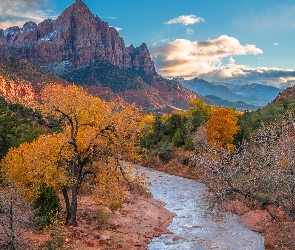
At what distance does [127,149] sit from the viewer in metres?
19.6

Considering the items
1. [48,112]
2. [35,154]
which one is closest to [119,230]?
[35,154]

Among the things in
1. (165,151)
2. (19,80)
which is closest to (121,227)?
(165,151)

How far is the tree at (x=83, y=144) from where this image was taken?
19125mm

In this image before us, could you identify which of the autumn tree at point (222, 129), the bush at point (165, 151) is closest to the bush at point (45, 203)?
the autumn tree at point (222, 129)

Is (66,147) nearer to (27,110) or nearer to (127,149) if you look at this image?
(127,149)

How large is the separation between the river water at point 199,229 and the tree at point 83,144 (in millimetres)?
5964

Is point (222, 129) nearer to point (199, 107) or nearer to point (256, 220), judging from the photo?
point (256, 220)

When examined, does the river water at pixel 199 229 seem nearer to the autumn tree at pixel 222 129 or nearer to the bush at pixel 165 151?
the autumn tree at pixel 222 129

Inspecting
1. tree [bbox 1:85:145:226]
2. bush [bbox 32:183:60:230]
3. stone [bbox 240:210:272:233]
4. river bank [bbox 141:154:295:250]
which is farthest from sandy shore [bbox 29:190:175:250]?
stone [bbox 240:210:272:233]

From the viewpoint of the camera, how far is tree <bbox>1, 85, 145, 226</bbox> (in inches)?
753

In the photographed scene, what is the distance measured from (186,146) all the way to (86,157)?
3843 cm

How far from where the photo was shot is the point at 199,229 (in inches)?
958

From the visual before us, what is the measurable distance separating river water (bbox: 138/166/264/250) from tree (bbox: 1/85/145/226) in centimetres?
596

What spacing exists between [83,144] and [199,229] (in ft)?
36.7
